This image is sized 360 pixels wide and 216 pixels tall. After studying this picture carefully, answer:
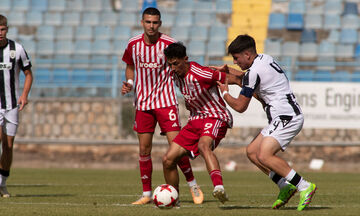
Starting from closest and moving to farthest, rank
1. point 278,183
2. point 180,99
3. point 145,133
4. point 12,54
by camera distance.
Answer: point 278,183 < point 145,133 < point 12,54 < point 180,99

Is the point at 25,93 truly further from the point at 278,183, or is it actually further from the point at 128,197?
the point at 278,183

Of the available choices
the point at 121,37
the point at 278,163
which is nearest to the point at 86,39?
the point at 121,37

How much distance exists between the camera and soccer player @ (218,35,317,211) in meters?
6.63

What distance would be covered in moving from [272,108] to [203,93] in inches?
34.7

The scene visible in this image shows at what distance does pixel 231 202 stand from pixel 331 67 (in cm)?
994

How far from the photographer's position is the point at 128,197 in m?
8.57

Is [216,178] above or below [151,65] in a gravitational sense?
below

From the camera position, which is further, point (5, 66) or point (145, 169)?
point (5, 66)

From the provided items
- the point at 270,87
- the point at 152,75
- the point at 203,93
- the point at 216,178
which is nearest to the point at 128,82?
the point at 152,75

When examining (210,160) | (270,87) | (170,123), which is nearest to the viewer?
(270,87)

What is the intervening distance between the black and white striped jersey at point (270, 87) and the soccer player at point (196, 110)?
572 mm

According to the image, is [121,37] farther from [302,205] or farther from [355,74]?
[302,205]

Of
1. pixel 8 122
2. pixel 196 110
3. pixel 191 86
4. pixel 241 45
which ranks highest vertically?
pixel 241 45

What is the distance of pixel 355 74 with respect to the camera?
55.1ft
